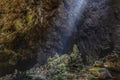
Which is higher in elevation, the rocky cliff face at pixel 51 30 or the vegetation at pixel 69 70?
the rocky cliff face at pixel 51 30

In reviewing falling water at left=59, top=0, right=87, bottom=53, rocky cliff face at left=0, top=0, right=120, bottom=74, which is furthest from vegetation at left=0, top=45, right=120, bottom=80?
falling water at left=59, top=0, right=87, bottom=53

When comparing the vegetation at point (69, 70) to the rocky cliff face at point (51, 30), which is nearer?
the vegetation at point (69, 70)

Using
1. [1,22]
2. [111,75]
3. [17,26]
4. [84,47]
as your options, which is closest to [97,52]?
[84,47]

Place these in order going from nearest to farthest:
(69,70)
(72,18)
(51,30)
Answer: (69,70)
(51,30)
(72,18)

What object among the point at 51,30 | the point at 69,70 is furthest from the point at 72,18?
the point at 69,70

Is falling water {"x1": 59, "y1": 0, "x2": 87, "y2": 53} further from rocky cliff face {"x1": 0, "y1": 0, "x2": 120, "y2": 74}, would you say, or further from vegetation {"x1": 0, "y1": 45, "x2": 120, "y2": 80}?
vegetation {"x1": 0, "y1": 45, "x2": 120, "y2": 80}

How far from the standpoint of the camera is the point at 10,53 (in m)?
9.81

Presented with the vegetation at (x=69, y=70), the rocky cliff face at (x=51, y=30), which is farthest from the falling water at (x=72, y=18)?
the vegetation at (x=69, y=70)

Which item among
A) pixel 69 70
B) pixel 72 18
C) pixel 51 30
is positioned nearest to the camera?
pixel 69 70

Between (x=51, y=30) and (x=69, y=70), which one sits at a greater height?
(x=51, y=30)

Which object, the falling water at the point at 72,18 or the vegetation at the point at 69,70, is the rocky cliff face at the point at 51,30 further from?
the vegetation at the point at 69,70

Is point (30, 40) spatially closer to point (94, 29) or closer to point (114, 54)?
point (94, 29)

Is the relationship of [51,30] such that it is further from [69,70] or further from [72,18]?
[69,70]

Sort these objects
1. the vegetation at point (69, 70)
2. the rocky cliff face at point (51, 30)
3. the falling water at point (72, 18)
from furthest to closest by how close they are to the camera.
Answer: the falling water at point (72, 18) → the rocky cliff face at point (51, 30) → the vegetation at point (69, 70)
